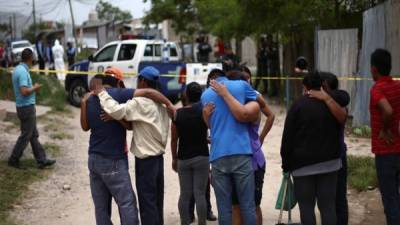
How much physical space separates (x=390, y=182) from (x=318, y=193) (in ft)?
2.28

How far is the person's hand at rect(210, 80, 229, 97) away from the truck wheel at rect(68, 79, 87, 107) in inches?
486

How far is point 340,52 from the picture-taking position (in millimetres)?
13938

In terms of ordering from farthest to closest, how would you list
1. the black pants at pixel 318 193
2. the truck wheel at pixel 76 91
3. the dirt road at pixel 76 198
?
the truck wheel at pixel 76 91, the dirt road at pixel 76 198, the black pants at pixel 318 193

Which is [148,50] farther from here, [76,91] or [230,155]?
[230,155]

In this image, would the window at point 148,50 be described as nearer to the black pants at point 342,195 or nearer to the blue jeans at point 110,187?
the blue jeans at point 110,187

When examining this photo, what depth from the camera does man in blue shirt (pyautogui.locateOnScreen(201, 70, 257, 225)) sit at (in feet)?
16.4

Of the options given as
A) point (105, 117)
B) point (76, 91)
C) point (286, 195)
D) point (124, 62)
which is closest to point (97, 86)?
point (105, 117)

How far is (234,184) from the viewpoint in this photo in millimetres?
5125

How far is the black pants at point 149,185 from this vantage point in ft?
17.9

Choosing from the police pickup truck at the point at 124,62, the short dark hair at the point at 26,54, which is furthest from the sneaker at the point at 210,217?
the police pickup truck at the point at 124,62

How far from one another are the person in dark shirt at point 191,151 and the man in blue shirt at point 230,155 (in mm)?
753

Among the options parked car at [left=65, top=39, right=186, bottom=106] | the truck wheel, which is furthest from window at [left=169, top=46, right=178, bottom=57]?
the truck wheel

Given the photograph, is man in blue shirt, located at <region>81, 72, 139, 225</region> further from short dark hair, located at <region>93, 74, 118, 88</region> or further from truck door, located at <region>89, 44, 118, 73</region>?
truck door, located at <region>89, 44, 118, 73</region>

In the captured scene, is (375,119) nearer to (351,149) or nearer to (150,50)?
(351,149)
